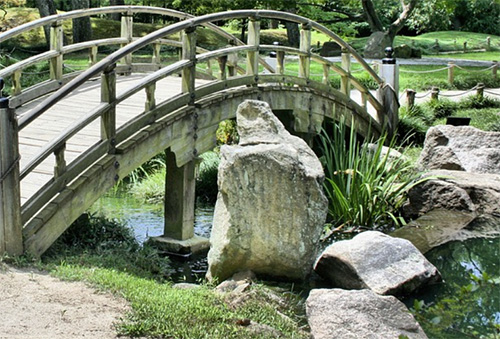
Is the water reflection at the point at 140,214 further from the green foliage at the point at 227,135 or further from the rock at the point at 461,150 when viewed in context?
the rock at the point at 461,150

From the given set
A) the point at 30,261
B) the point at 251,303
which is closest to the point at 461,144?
the point at 251,303

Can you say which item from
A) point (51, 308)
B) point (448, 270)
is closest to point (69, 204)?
point (51, 308)

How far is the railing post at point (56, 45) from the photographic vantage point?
11305 mm

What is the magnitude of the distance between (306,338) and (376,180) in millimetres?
5563

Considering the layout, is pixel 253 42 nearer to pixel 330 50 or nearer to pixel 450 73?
pixel 450 73

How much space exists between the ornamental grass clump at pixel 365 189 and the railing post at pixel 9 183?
16.9 ft

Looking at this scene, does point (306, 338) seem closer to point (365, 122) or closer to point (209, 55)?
point (209, 55)

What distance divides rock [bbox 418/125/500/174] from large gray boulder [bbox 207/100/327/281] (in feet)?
16.6

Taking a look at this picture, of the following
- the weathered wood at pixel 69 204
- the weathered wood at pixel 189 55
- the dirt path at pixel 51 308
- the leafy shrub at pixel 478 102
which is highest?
the weathered wood at pixel 189 55

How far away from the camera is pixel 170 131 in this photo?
10.2m

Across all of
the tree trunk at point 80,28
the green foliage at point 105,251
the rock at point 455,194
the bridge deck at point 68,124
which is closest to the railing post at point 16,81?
the bridge deck at point 68,124

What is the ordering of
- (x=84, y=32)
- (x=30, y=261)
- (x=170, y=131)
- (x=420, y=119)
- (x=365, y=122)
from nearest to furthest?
(x=30, y=261) → (x=170, y=131) → (x=365, y=122) → (x=420, y=119) → (x=84, y=32)

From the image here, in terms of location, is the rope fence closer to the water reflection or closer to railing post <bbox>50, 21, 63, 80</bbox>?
the water reflection

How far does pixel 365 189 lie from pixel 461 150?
8.58 ft
